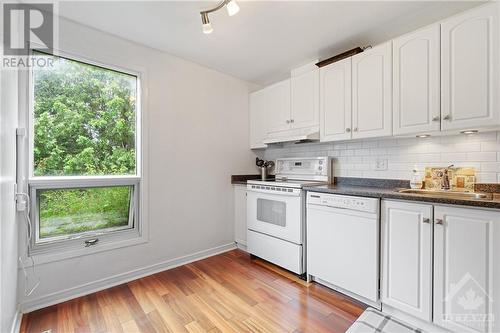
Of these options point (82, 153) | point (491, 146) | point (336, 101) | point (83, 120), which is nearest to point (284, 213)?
point (336, 101)

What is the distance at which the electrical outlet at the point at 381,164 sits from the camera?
7.63ft

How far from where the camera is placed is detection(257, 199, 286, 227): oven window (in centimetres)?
251

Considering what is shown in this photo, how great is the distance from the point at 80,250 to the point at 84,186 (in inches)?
22.6

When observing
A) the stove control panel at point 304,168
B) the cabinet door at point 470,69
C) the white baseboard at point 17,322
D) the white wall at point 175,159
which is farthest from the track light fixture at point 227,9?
the white baseboard at point 17,322

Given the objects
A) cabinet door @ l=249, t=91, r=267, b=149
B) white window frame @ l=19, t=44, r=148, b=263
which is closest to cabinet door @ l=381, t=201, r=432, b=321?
cabinet door @ l=249, t=91, r=267, b=149

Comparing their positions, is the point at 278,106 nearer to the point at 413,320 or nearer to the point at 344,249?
the point at 344,249

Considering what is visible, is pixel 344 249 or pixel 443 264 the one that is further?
pixel 344 249

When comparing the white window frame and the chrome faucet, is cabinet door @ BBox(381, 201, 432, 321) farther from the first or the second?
the white window frame

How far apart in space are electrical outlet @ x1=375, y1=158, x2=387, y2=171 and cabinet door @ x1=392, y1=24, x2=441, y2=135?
0.44 m

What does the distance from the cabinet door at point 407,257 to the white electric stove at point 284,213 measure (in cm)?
77

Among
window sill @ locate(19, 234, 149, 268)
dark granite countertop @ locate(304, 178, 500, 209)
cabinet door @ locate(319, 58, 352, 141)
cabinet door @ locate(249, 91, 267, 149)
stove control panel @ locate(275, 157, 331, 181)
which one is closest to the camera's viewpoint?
dark granite countertop @ locate(304, 178, 500, 209)

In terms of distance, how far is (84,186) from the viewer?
212 centimetres

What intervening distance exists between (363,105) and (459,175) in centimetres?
96

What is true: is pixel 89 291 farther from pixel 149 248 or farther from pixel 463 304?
pixel 463 304
